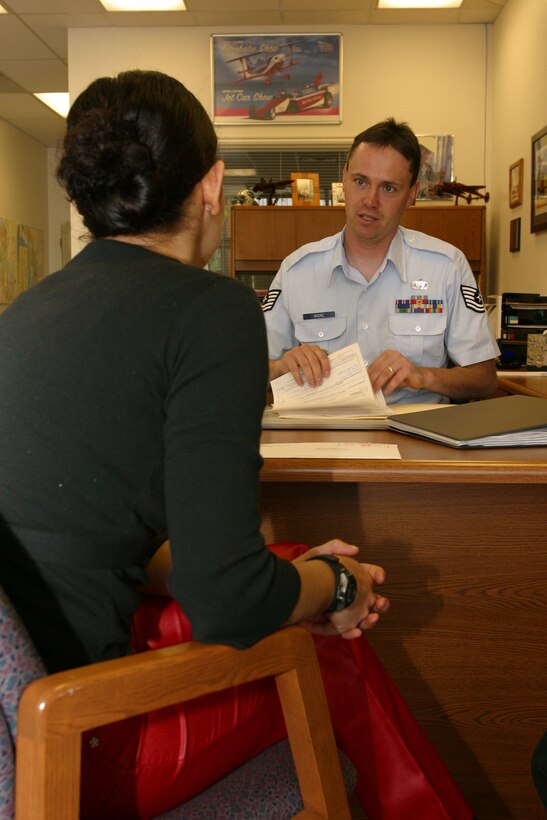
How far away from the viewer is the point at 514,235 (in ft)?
15.2

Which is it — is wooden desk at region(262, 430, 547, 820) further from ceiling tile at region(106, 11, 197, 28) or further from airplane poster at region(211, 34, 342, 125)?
ceiling tile at region(106, 11, 197, 28)

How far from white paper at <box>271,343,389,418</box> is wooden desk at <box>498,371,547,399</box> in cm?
74

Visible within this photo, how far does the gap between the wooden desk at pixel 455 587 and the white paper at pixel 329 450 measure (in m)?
0.06

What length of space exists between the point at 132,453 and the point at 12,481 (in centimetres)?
13

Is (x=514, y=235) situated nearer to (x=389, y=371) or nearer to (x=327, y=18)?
(x=327, y=18)

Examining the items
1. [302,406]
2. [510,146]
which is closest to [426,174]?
[510,146]

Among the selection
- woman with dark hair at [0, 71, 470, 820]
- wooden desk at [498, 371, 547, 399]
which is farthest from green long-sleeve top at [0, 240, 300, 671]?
wooden desk at [498, 371, 547, 399]

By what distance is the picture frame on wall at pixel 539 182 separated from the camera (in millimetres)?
4020

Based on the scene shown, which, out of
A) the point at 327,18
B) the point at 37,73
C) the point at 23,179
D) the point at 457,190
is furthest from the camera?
the point at 23,179

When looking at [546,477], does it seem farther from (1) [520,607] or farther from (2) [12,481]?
(2) [12,481]

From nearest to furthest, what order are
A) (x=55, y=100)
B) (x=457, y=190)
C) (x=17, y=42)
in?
1. (x=457, y=190)
2. (x=17, y=42)
3. (x=55, y=100)

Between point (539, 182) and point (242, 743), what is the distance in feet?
12.3

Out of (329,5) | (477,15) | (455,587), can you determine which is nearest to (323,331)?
(455,587)

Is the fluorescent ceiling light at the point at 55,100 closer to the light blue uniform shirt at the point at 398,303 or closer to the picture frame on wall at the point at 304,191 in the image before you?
the picture frame on wall at the point at 304,191
